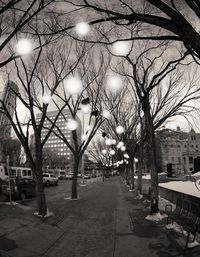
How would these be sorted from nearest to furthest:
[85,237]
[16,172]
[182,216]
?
1. [85,237]
2. [182,216]
3. [16,172]

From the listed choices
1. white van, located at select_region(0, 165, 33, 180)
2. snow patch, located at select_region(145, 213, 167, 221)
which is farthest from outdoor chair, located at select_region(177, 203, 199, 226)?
white van, located at select_region(0, 165, 33, 180)

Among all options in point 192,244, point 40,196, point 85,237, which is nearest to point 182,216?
point 192,244

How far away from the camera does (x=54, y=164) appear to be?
113 meters

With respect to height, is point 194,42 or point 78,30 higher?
point 78,30

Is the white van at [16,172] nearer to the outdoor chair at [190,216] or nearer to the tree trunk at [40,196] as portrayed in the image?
the tree trunk at [40,196]

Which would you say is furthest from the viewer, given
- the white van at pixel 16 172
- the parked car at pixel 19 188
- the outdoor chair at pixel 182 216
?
the white van at pixel 16 172

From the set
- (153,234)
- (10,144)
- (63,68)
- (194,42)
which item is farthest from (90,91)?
(10,144)

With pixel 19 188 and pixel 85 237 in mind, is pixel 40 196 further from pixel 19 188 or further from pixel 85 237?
pixel 19 188

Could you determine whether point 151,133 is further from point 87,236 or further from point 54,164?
point 54,164

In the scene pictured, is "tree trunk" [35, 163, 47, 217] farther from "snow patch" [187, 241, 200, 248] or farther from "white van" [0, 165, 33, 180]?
"white van" [0, 165, 33, 180]

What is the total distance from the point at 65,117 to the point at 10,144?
41.7m

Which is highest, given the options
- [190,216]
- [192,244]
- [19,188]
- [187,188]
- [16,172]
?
A: [16,172]

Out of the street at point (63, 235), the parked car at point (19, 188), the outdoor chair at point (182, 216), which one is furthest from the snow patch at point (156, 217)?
the parked car at point (19, 188)

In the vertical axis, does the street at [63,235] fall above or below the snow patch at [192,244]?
below
